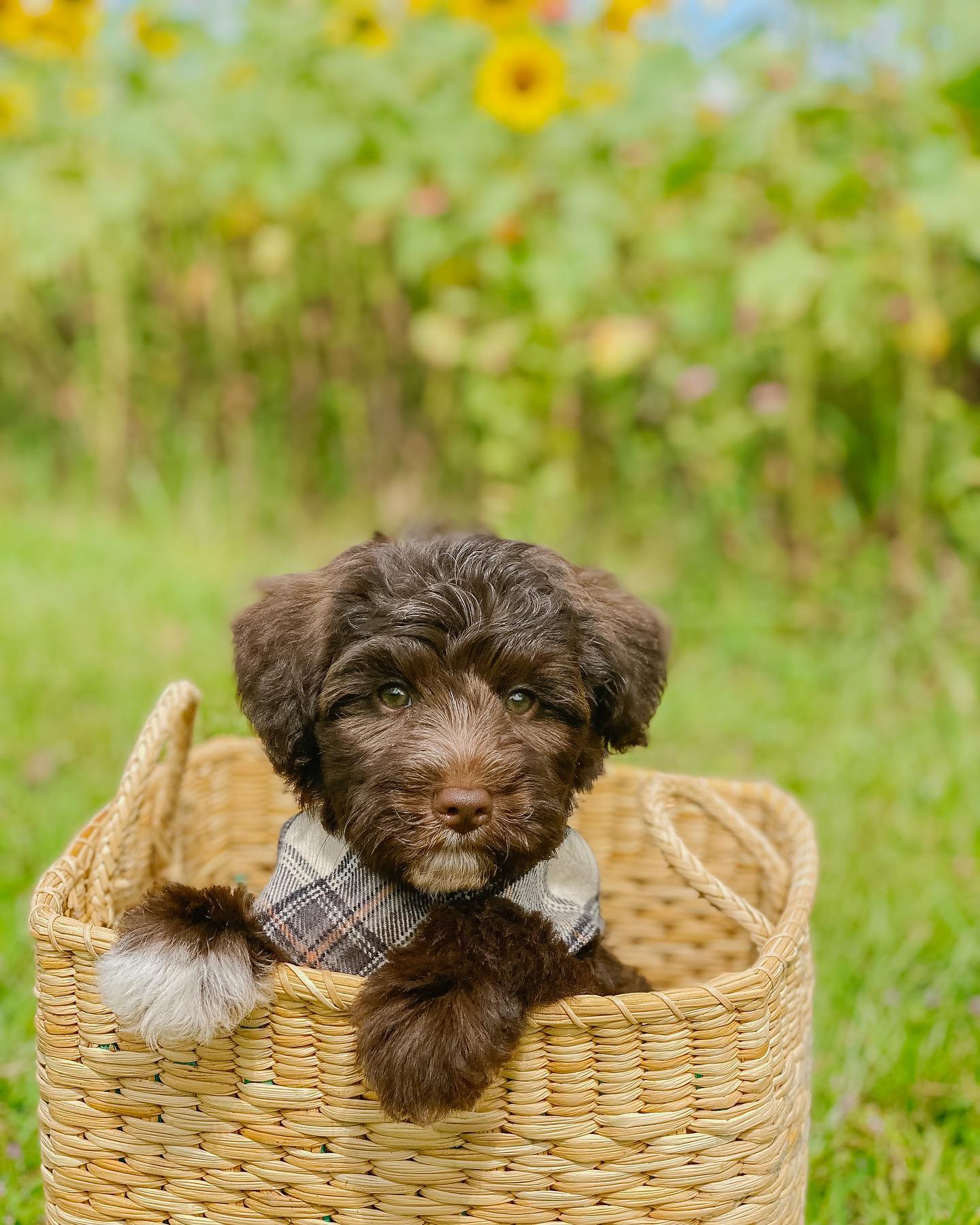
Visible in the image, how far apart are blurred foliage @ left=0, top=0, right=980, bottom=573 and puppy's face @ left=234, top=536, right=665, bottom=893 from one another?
3223mm

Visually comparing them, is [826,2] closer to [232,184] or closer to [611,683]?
[232,184]

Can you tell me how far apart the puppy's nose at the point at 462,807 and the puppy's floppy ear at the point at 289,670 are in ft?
1.16

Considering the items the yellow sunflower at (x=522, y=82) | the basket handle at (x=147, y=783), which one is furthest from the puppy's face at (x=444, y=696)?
the yellow sunflower at (x=522, y=82)

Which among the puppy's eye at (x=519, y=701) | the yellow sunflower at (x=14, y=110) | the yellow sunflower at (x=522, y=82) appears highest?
the yellow sunflower at (x=522, y=82)

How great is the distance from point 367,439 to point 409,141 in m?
1.68

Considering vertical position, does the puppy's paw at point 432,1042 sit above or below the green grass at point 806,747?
above

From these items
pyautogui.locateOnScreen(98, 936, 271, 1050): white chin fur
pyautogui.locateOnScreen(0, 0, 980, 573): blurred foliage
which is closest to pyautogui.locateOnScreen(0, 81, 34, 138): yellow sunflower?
pyautogui.locateOnScreen(0, 0, 980, 573): blurred foliage

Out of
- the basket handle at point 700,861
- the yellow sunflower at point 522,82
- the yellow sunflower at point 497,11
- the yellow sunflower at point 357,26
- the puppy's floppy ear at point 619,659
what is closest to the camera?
the puppy's floppy ear at point 619,659

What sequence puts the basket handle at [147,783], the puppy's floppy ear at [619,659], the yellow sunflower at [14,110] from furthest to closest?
the yellow sunflower at [14,110] < the basket handle at [147,783] < the puppy's floppy ear at [619,659]

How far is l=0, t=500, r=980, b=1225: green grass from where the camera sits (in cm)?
301

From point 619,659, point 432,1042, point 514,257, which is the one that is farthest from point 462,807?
point 514,257

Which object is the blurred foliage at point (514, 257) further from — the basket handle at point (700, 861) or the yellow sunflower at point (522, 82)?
the basket handle at point (700, 861)

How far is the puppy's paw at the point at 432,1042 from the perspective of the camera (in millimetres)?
1927

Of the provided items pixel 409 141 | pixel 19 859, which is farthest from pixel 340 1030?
pixel 409 141
